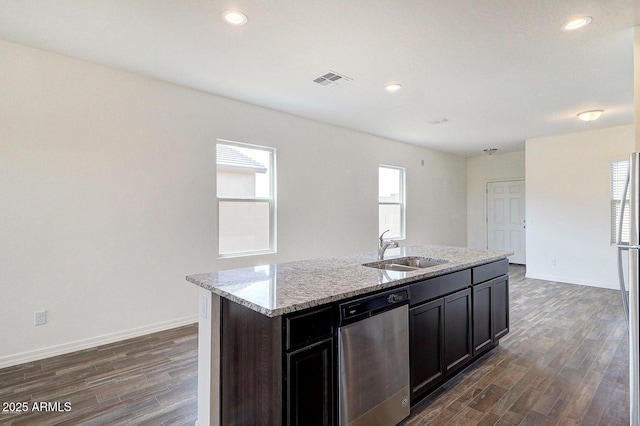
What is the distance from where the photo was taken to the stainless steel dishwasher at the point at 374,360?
5.33 feet

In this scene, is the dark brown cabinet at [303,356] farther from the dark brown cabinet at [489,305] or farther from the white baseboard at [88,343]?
the white baseboard at [88,343]

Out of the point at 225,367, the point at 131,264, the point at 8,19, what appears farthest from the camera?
the point at 131,264

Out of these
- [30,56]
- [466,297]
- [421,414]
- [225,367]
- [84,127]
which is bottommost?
[421,414]

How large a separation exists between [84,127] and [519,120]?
217 inches

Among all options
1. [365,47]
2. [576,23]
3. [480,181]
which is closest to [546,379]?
[576,23]

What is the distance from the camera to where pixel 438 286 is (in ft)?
7.39

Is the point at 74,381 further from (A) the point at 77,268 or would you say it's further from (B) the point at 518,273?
(B) the point at 518,273

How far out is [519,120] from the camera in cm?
488

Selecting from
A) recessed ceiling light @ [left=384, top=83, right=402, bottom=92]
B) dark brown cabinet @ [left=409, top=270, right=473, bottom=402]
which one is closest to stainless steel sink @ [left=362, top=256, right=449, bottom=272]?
dark brown cabinet @ [left=409, top=270, right=473, bottom=402]

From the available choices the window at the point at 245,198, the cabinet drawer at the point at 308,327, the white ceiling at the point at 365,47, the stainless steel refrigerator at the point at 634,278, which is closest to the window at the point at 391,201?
the white ceiling at the point at 365,47

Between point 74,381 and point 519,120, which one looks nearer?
point 74,381

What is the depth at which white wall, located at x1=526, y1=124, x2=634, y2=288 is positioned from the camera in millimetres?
5316

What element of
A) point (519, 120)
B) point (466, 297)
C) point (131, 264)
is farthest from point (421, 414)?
point (519, 120)

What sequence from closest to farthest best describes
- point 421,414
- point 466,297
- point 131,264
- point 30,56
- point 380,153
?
point 421,414 → point 466,297 → point 30,56 → point 131,264 → point 380,153
